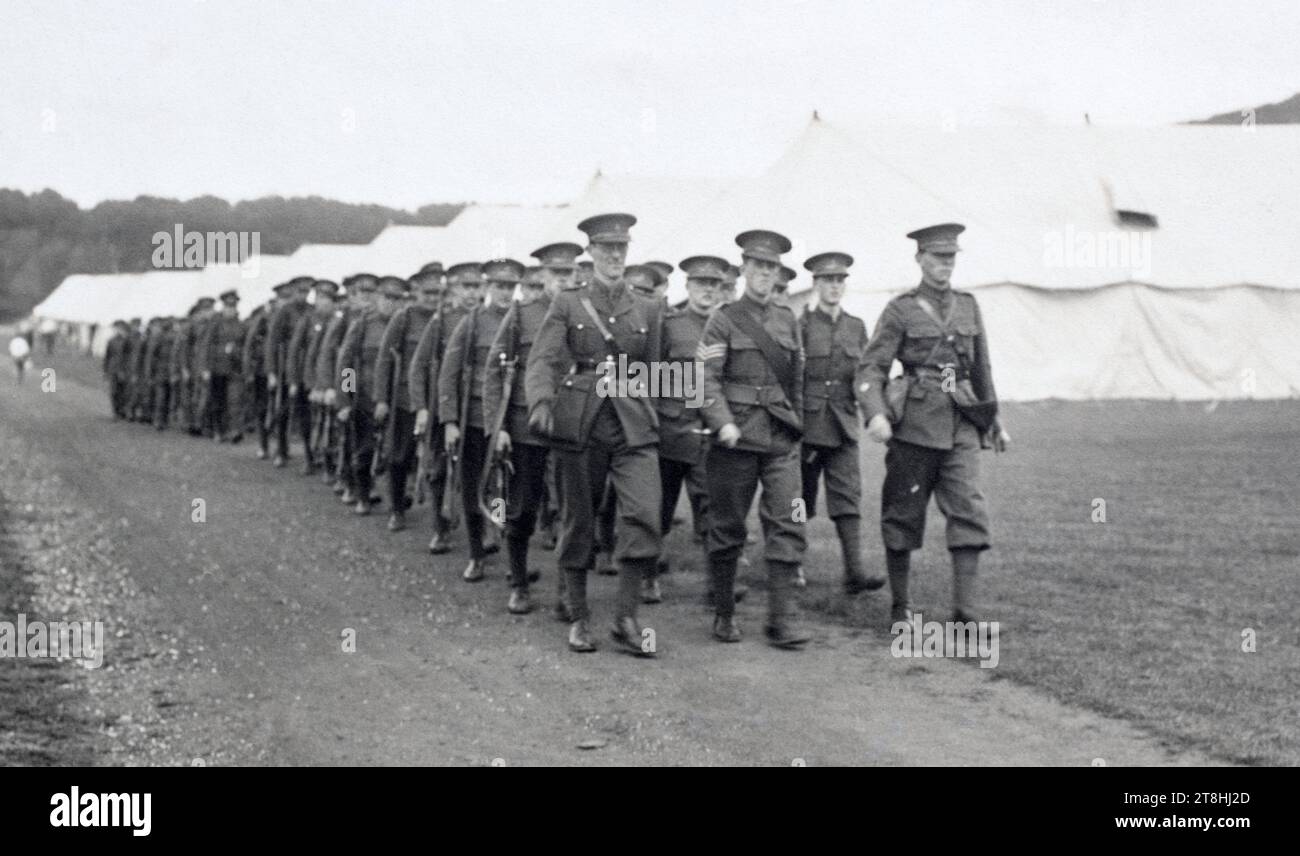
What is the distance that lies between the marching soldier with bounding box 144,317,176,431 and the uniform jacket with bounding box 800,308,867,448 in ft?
56.9

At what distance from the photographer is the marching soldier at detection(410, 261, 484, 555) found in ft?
36.7

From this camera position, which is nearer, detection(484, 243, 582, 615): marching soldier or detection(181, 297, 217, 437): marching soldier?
detection(484, 243, 582, 615): marching soldier

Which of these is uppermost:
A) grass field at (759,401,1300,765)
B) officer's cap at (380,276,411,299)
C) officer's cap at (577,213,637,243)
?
officer's cap at (380,276,411,299)

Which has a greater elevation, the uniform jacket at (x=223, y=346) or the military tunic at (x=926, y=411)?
the uniform jacket at (x=223, y=346)

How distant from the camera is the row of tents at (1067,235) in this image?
25.8 metres

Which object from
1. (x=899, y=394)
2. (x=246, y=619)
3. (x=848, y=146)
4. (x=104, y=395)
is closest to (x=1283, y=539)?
(x=899, y=394)

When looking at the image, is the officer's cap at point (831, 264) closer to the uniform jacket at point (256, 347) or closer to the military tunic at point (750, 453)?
the military tunic at point (750, 453)

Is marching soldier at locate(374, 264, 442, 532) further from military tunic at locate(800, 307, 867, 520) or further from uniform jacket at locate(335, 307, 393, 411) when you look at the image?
military tunic at locate(800, 307, 867, 520)

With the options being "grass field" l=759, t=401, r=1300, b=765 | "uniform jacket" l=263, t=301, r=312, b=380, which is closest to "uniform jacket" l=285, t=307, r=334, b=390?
"uniform jacket" l=263, t=301, r=312, b=380

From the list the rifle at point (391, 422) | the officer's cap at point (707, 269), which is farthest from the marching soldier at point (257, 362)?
the officer's cap at point (707, 269)

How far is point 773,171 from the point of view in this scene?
2722cm

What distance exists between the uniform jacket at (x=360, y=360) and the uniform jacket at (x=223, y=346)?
846cm

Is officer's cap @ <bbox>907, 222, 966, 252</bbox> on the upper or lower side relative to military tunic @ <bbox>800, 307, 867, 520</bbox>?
upper

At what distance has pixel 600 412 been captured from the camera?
779 cm
